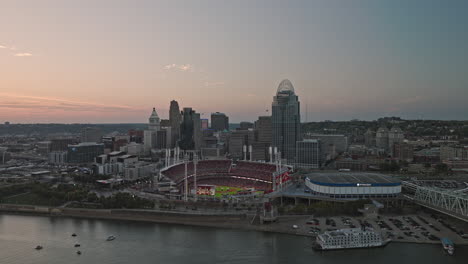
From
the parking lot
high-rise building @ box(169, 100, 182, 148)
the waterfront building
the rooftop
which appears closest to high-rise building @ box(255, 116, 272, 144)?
high-rise building @ box(169, 100, 182, 148)

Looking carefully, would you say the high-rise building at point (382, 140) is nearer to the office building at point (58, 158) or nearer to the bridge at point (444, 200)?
the bridge at point (444, 200)

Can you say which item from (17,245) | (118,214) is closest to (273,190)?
(118,214)

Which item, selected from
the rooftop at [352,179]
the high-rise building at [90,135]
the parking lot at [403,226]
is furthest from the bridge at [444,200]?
the high-rise building at [90,135]

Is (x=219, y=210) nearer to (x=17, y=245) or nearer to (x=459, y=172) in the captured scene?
(x=17, y=245)

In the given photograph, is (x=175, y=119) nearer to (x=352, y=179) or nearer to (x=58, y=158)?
(x=58, y=158)

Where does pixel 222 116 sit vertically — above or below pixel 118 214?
above

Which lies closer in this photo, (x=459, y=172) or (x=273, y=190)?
(x=273, y=190)

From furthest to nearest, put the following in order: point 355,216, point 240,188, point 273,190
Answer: point 240,188, point 273,190, point 355,216

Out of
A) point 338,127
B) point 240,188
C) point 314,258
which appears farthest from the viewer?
point 338,127
